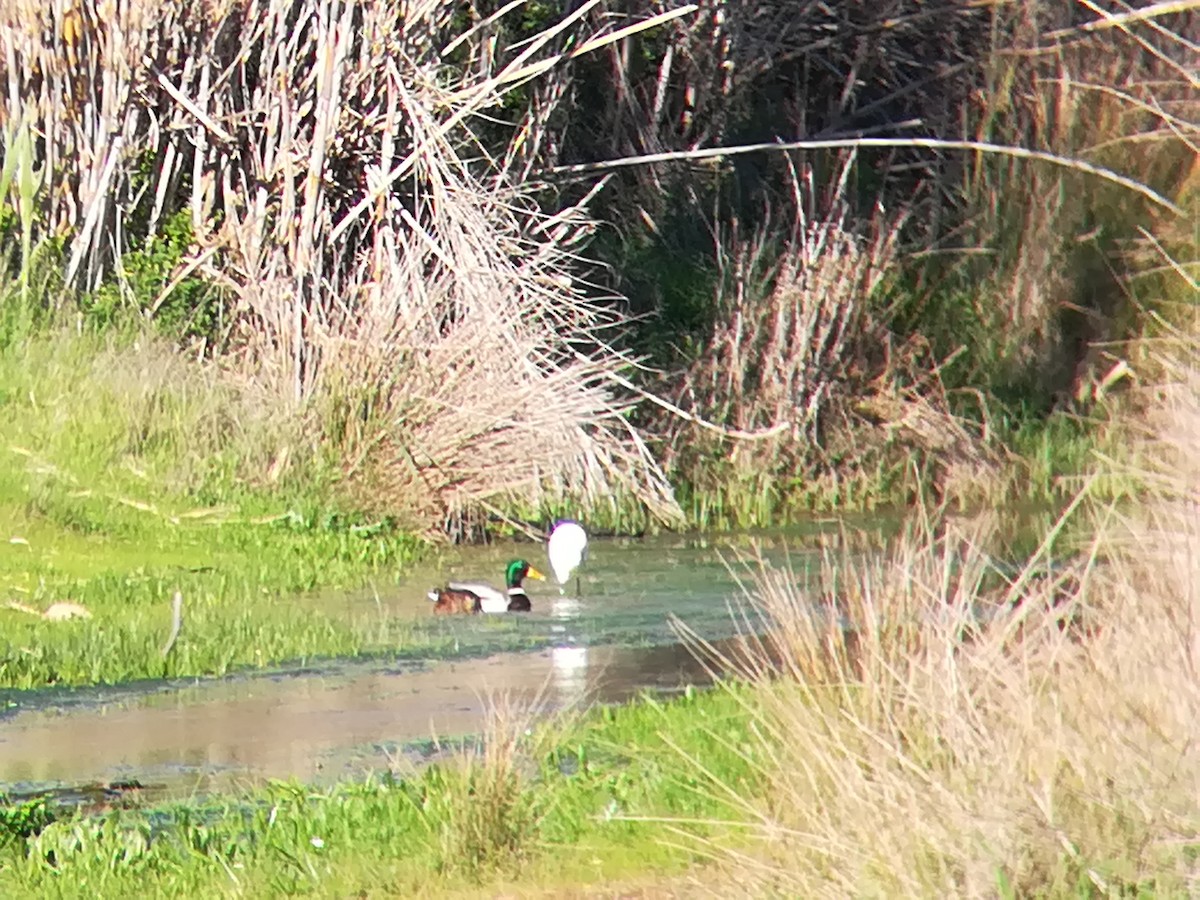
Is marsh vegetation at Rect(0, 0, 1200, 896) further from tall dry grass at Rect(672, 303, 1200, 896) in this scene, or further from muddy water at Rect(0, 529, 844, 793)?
muddy water at Rect(0, 529, 844, 793)

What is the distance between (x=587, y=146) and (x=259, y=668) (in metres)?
11.8

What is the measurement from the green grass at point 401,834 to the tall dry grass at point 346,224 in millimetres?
6966

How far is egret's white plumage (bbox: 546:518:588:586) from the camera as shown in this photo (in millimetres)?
14336

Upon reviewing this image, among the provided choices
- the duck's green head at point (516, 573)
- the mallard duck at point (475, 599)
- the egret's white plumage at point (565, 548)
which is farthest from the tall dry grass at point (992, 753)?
the egret's white plumage at point (565, 548)

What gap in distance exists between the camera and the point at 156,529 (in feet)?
47.7

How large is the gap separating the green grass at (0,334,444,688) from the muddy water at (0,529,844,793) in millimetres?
374

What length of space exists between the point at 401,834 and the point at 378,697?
312 cm

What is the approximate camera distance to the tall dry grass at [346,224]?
15.8 m

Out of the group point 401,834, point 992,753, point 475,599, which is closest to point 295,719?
point 401,834

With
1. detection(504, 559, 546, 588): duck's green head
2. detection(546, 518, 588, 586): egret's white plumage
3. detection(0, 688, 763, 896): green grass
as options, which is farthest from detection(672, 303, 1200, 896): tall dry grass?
detection(546, 518, 588, 586): egret's white plumage

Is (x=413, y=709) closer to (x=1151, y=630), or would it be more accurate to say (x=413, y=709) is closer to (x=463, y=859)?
(x=463, y=859)

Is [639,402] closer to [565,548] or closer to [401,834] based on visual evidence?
[565,548]

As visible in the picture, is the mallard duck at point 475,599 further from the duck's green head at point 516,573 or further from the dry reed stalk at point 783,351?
the dry reed stalk at point 783,351

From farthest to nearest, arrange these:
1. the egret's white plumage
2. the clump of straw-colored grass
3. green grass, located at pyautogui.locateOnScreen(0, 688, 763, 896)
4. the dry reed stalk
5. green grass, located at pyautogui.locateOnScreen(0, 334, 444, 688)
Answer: the dry reed stalk < the egret's white plumage < green grass, located at pyautogui.locateOnScreen(0, 334, 444, 688) < green grass, located at pyautogui.locateOnScreen(0, 688, 763, 896) < the clump of straw-colored grass
